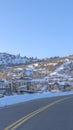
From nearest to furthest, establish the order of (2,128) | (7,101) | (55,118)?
1. (2,128)
2. (55,118)
3. (7,101)

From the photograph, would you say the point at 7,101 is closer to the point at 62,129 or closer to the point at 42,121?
the point at 42,121

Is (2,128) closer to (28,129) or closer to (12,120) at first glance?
(28,129)

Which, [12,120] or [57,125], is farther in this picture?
[12,120]

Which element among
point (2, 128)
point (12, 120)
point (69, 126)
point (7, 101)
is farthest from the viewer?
point (7, 101)

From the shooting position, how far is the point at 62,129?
14.8 m

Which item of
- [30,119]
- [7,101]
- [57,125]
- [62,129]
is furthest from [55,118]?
[7,101]

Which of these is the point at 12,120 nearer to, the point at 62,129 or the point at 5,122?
the point at 5,122

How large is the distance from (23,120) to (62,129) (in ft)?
9.86

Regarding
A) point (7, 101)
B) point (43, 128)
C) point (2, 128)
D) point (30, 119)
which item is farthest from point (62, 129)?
point (7, 101)

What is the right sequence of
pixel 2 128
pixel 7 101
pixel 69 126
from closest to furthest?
pixel 2 128, pixel 69 126, pixel 7 101

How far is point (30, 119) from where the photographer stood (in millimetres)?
18000

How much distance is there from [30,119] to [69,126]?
2.66 m

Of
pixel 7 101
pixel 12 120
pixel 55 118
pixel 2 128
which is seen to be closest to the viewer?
pixel 2 128

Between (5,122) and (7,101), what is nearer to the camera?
(5,122)
